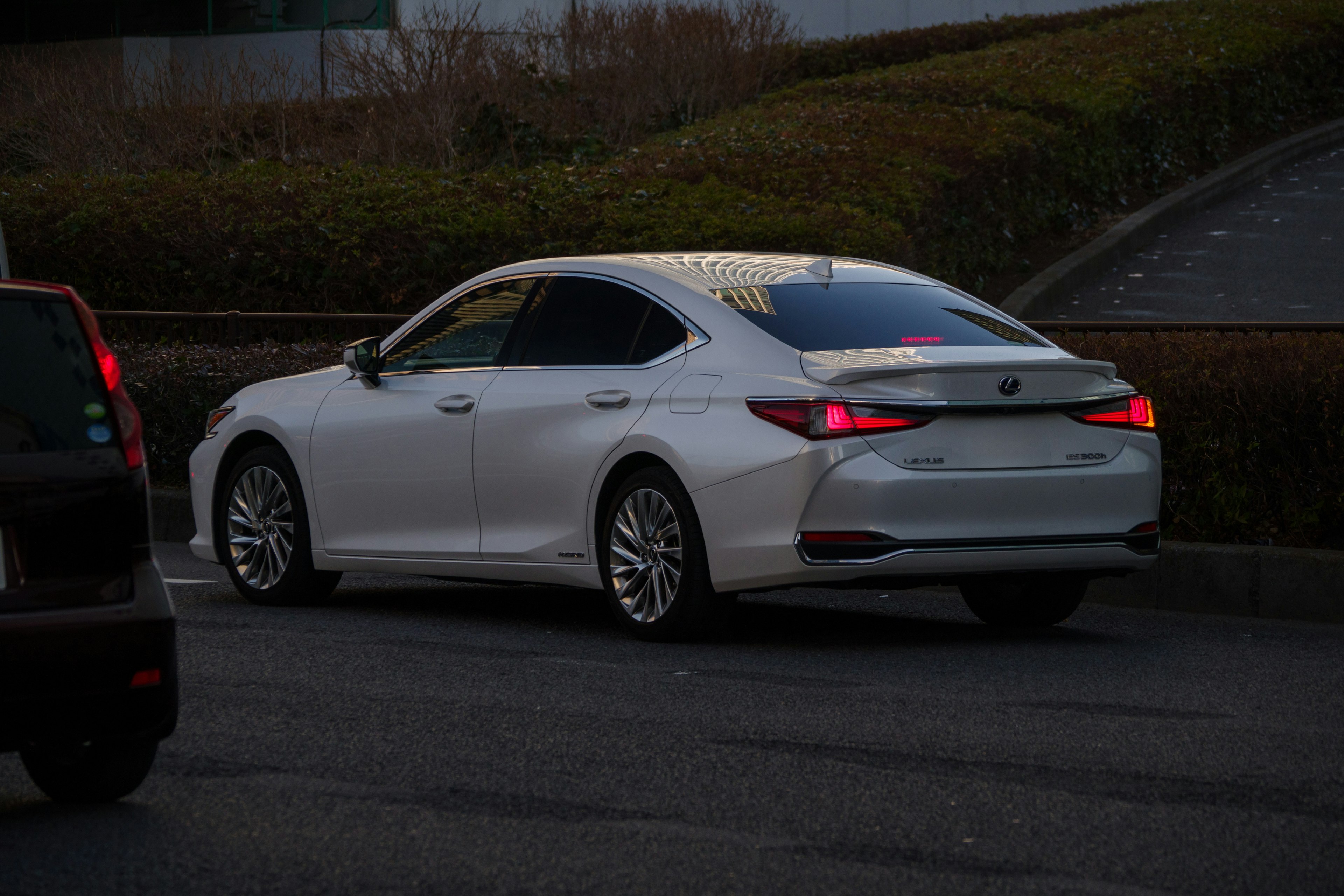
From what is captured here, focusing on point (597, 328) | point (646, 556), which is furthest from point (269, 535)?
point (646, 556)

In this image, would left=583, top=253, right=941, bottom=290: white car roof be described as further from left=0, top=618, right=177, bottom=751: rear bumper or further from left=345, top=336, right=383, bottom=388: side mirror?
left=0, top=618, right=177, bottom=751: rear bumper

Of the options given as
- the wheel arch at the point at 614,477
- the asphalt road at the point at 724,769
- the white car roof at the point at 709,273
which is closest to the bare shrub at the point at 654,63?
the white car roof at the point at 709,273

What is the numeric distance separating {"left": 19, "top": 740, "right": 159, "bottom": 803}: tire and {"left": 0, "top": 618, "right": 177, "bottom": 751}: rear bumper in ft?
0.65

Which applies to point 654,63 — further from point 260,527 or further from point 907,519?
point 907,519

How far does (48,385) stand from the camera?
4.30 meters

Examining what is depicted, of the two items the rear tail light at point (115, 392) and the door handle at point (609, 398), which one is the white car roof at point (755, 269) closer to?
the door handle at point (609, 398)

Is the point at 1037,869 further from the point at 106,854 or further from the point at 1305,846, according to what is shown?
the point at 106,854

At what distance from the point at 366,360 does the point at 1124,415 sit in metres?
3.44

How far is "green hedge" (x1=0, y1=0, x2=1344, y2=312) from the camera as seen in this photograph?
51.3ft

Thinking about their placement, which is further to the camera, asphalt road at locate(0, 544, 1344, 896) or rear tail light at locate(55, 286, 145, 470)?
rear tail light at locate(55, 286, 145, 470)

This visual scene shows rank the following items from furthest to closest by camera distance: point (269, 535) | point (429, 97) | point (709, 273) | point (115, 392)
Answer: point (429, 97) → point (269, 535) → point (709, 273) → point (115, 392)

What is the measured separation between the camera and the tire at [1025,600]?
25.3 ft

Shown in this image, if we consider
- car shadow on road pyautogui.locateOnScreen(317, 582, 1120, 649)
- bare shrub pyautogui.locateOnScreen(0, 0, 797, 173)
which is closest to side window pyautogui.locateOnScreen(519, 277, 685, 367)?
car shadow on road pyautogui.locateOnScreen(317, 582, 1120, 649)

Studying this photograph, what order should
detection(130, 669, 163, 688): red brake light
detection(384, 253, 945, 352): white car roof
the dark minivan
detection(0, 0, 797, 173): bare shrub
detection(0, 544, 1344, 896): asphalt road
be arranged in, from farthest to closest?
detection(0, 0, 797, 173): bare shrub
detection(384, 253, 945, 352): white car roof
detection(130, 669, 163, 688): red brake light
the dark minivan
detection(0, 544, 1344, 896): asphalt road
